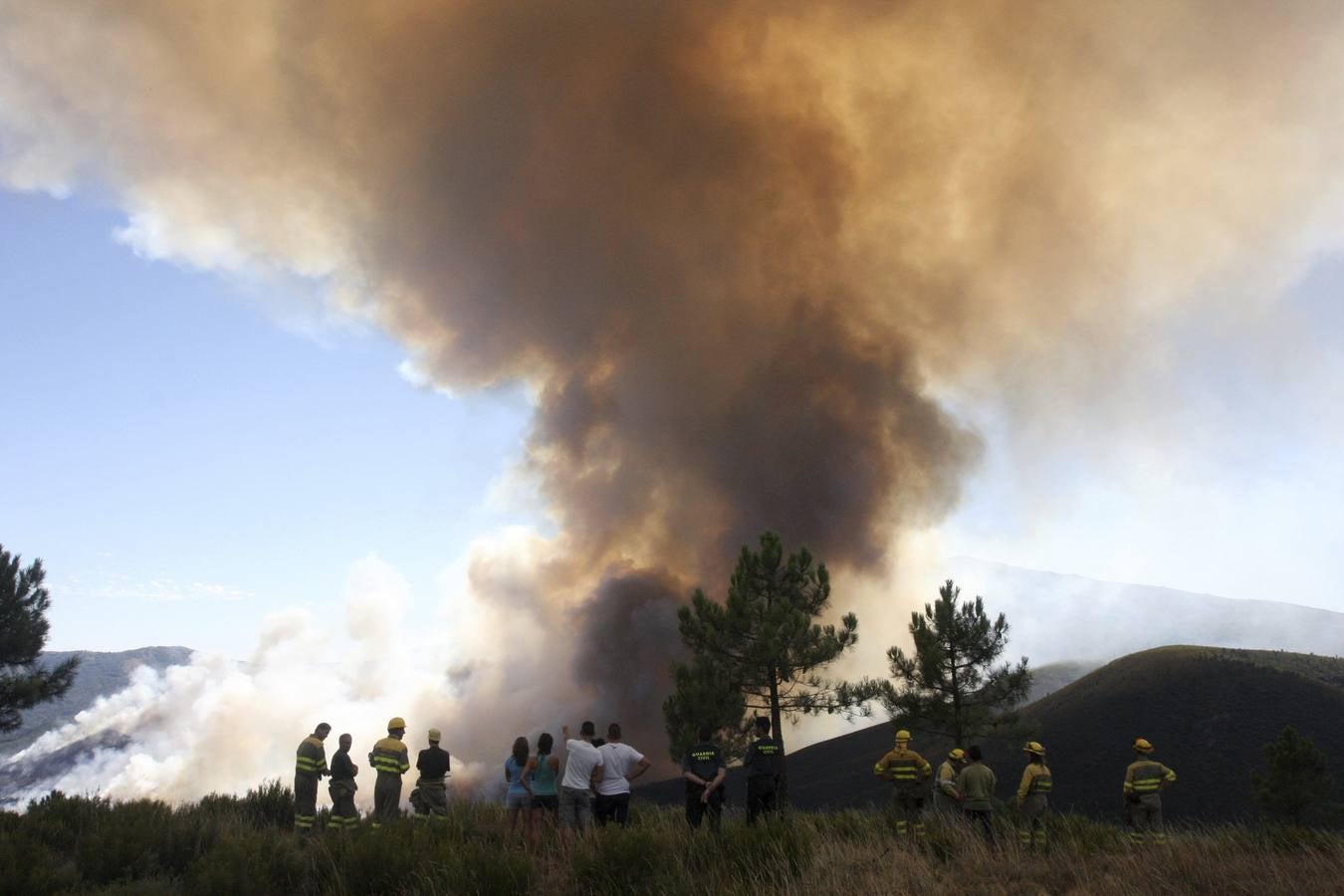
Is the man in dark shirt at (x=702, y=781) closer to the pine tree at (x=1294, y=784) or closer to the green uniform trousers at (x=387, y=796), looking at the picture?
the green uniform trousers at (x=387, y=796)

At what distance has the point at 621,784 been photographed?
1281 centimetres

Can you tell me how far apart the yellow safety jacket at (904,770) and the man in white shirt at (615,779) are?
429 centimetres

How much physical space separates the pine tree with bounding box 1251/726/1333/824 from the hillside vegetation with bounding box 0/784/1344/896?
35406 millimetres

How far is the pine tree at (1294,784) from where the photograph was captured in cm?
3888

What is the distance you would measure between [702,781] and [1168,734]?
64.8 meters

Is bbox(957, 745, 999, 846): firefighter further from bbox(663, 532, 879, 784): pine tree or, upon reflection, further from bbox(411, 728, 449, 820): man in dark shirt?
bbox(663, 532, 879, 784): pine tree

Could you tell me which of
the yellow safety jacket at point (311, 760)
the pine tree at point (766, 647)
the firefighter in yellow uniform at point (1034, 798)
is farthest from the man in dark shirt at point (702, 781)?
the pine tree at point (766, 647)

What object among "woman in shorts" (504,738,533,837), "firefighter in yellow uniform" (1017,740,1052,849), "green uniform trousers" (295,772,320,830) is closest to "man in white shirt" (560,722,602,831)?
"woman in shorts" (504,738,533,837)

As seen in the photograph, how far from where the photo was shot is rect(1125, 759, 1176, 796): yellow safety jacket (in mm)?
14184

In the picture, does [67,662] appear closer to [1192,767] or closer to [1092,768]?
[1092,768]

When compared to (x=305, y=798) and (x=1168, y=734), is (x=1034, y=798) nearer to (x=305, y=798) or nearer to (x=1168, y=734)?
(x=305, y=798)

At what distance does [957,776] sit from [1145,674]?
7355 cm

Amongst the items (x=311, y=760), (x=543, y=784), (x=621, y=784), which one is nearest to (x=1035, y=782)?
(x=621, y=784)

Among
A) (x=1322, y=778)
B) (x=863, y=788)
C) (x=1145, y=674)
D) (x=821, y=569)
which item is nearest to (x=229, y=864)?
(x=821, y=569)
